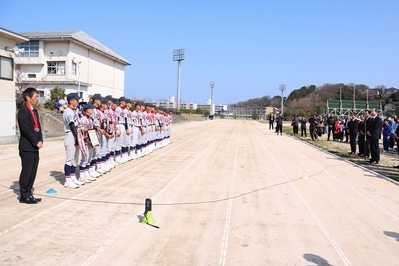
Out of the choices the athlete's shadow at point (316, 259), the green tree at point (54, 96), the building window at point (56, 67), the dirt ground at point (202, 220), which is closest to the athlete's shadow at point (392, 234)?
the dirt ground at point (202, 220)

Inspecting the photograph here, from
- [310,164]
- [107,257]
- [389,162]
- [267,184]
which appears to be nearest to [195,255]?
[107,257]

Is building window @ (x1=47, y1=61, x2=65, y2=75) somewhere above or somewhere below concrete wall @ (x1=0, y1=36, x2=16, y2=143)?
above

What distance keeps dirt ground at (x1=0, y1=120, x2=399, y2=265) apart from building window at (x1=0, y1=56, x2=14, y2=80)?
27.7 feet

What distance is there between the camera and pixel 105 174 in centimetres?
938

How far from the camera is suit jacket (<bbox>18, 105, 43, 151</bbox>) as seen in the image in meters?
6.34

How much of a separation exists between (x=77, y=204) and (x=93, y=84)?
4112 cm

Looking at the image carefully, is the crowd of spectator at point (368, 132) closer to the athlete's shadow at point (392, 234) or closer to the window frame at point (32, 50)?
the athlete's shadow at point (392, 234)

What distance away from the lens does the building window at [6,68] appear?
16.6 meters

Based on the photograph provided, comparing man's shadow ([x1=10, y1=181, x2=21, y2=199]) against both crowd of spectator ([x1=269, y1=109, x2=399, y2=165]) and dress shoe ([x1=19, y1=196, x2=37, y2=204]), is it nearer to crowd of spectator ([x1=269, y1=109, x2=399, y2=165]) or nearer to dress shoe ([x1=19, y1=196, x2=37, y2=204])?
dress shoe ([x1=19, y1=196, x2=37, y2=204])

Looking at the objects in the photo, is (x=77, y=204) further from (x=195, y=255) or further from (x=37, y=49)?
(x=37, y=49)

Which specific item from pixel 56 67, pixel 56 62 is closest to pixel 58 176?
pixel 56 67

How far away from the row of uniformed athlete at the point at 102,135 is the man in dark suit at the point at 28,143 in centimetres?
103

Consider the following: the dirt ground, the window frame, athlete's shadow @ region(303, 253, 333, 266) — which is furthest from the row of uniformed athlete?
the window frame

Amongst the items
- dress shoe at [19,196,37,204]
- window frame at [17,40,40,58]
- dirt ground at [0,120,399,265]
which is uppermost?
window frame at [17,40,40,58]
